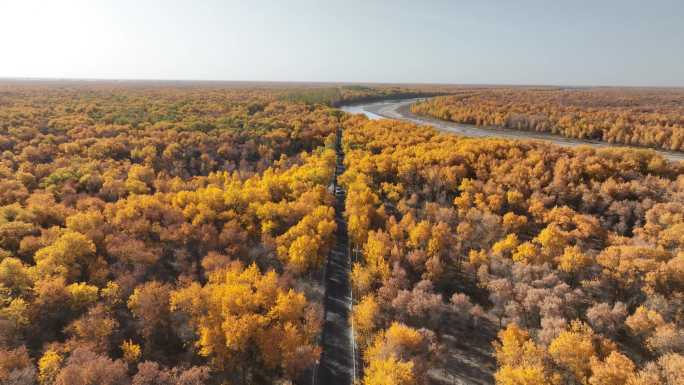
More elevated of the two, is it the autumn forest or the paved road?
the autumn forest

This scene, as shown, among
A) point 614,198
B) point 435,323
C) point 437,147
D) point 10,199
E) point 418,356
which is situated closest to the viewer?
point 418,356

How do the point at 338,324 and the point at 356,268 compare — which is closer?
the point at 338,324

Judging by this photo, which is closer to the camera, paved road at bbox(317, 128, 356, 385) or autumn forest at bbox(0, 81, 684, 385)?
autumn forest at bbox(0, 81, 684, 385)

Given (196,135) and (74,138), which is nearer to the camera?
(74,138)

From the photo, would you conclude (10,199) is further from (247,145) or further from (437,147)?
(437,147)

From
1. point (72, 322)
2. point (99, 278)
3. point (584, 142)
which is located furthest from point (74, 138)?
point (584, 142)
